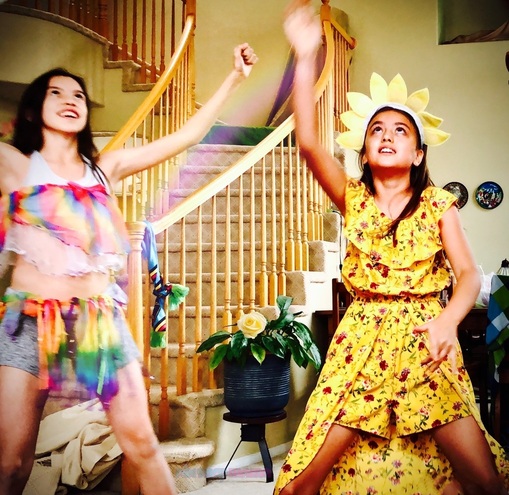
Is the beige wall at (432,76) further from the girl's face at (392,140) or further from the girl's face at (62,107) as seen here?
the girl's face at (62,107)

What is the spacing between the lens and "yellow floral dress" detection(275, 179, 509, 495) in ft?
4.05

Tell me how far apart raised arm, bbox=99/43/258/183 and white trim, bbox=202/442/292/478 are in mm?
1255

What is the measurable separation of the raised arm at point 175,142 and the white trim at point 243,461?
4.12 ft

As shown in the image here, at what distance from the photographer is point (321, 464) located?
1230 millimetres

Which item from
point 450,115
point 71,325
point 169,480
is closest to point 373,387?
point 169,480

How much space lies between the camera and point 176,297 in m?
1.43

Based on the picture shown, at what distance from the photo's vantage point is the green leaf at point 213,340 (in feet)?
6.57

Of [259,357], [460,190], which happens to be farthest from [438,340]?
[460,190]

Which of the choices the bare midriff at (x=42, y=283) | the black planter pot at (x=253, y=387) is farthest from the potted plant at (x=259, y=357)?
the bare midriff at (x=42, y=283)

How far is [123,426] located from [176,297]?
15.1 inches

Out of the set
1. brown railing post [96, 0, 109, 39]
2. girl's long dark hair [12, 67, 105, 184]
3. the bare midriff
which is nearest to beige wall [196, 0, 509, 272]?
brown railing post [96, 0, 109, 39]

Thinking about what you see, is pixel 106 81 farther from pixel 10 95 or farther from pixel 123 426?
pixel 123 426

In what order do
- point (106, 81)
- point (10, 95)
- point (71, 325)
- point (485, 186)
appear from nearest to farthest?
point (71, 325) < point (10, 95) < point (106, 81) < point (485, 186)

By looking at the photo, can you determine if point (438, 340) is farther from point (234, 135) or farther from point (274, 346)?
point (234, 135)
